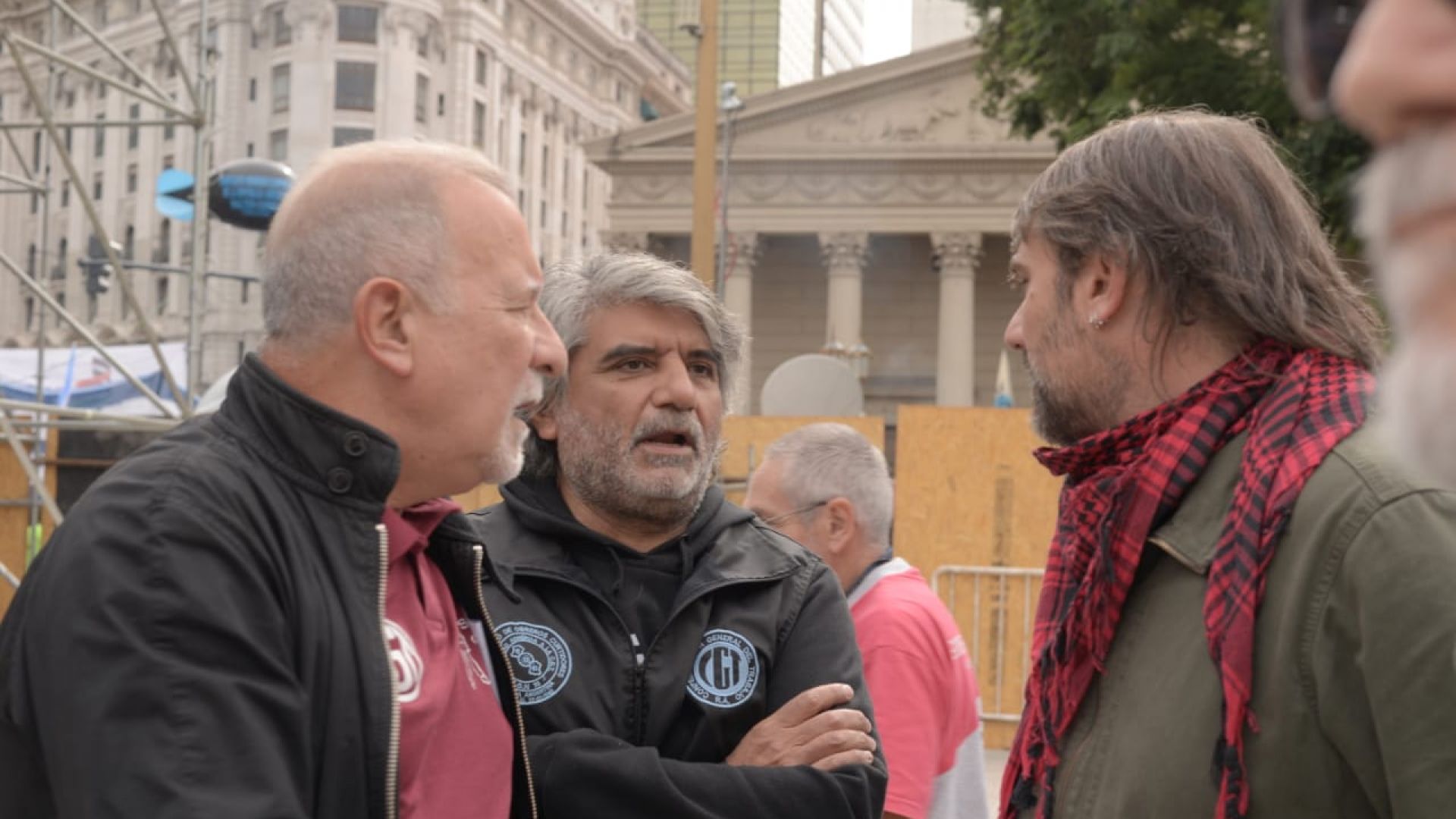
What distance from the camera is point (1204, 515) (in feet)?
6.83

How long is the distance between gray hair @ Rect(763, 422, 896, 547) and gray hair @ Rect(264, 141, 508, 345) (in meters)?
2.49

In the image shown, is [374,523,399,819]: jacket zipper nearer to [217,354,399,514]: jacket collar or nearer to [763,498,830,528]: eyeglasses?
[217,354,399,514]: jacket collar

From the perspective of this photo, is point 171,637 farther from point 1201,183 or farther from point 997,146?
point 997,146

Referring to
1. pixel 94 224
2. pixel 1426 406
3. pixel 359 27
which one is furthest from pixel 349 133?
pixel 1426 406

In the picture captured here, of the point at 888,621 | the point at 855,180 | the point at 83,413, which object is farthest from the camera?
the point at 855,180

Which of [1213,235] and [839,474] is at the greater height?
[1213,235]

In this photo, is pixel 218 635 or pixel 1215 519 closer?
pixel 218 635

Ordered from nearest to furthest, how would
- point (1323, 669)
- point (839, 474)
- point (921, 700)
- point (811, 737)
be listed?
point (1323, 669) → point (811, 737) → point (921, 700) → point (839, 474)

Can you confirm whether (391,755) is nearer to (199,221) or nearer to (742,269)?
(199,221)

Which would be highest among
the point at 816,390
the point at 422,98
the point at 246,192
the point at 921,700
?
the point at 422,98

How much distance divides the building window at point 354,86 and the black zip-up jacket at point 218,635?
64.8m

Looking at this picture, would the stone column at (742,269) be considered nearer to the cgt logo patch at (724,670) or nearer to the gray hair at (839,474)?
the gray hair at (839,474)

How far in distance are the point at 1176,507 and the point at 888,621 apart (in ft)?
5.97

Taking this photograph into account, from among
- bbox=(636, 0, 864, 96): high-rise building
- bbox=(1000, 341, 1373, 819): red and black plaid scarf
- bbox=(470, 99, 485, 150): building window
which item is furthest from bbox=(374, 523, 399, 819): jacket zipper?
bbox=(470, 99, 485, 150): building window
